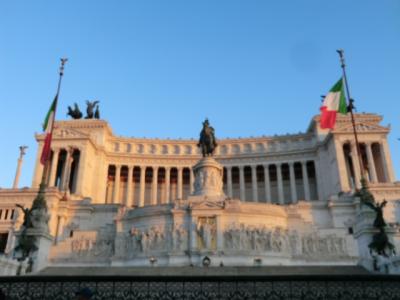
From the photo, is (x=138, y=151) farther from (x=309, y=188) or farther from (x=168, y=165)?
(x=309, y=188)

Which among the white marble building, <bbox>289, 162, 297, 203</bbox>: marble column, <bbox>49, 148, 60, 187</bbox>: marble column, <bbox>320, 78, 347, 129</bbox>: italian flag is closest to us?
<bbox>320, 78, 347, 129</bbox>: italian flag

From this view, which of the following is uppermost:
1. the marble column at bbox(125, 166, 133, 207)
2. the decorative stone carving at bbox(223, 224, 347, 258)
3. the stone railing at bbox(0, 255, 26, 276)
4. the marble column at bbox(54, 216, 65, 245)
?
the marble column at bbox(125, 166, 133, 207)

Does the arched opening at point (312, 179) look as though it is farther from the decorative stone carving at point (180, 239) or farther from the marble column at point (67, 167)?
the marble column at point (67, 167)

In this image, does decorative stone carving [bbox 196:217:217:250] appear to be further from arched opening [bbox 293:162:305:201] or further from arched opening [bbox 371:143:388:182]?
arched opening [bbox 371:143:388:182]

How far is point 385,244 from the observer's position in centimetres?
1978

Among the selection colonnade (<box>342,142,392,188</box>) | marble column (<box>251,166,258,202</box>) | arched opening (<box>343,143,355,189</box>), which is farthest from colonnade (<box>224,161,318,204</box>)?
A: colonnade (<box>342,142,392,188</box>)

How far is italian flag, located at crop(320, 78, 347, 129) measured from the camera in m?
29.2

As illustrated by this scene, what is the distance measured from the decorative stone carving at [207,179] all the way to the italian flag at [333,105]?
13179 millimetres

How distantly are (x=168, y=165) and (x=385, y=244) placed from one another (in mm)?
53686

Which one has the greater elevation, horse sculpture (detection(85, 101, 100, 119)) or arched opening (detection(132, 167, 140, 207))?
horse sculpture (detection(85, 101, 100, 119))

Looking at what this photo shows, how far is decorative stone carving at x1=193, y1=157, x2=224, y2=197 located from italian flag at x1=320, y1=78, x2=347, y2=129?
13179 millimetres

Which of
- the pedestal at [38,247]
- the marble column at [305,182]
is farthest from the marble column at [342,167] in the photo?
the pedestal at [38,247]

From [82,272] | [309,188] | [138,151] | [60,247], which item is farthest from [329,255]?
[138,151]

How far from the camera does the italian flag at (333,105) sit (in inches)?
1148
